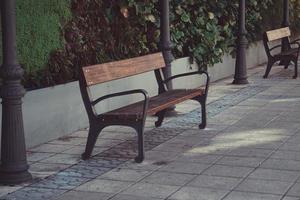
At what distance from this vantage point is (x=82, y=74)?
6.23m

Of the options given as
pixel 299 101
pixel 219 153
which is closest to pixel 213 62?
pixel 299 101

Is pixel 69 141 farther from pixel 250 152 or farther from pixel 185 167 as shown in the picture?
pixel 250 152

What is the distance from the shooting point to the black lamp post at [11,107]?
205 inches

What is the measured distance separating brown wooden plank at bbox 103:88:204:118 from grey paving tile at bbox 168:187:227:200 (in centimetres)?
120

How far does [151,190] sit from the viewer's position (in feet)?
17.1

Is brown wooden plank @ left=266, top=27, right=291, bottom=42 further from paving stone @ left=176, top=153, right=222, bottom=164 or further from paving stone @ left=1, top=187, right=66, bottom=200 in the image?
paving stone @ left=1, top=187, right=66, bottom=200

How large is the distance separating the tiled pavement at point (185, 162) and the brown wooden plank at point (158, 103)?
44 centimetres

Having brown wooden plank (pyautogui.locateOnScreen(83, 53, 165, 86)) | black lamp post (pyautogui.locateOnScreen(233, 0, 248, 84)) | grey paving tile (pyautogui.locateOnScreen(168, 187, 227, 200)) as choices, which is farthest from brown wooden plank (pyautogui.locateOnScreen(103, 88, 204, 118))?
black lamp post (pyautogui.locateOnScreen(233, 0, 248, 84))

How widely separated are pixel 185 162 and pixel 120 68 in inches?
57.5

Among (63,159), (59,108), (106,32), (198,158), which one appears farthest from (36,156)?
(106,32)

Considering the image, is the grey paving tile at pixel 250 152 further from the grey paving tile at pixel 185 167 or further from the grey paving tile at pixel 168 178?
the grey paving tile at pixel 168 178

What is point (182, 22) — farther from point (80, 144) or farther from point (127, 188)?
point (127, 188)

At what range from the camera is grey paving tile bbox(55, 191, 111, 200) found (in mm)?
5031

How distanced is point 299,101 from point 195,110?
1.80 meters
